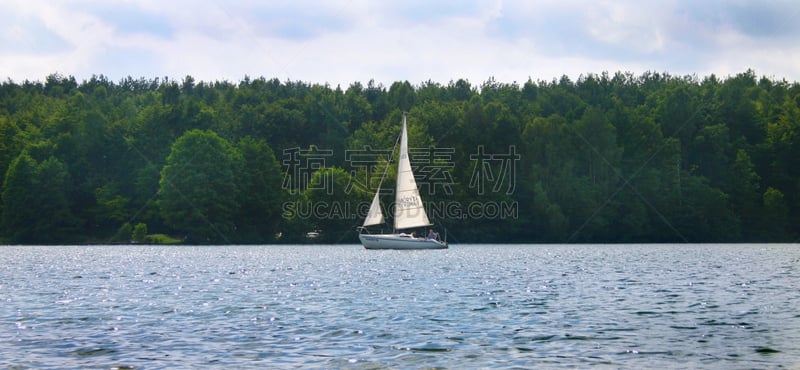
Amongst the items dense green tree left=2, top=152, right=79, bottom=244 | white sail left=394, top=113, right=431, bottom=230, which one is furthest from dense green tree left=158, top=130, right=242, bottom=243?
white sail left=394, top=113, right=431, bottom=230

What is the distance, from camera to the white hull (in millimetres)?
96625

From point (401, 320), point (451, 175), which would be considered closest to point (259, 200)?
point (451, 175)

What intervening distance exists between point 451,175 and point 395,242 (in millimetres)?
36035

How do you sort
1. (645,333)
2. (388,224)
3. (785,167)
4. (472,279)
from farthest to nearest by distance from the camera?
(785,167) < (388,224) < (472,279) < (645,333)

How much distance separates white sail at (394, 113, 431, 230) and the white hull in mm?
1741

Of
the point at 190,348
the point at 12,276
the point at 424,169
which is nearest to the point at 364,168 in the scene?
the point at 424,169

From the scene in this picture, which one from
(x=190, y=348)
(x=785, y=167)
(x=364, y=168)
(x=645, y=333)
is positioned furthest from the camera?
(x=785, y=167)

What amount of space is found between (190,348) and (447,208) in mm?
104268

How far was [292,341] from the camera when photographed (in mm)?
25297

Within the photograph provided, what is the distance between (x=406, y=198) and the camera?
97250 millimetres

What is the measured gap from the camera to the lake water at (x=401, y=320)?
2262 centimetres

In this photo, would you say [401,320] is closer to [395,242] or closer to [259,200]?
[395,242]

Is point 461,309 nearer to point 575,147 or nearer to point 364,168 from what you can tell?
point 364,168

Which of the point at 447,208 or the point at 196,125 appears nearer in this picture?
the point at 447,208
